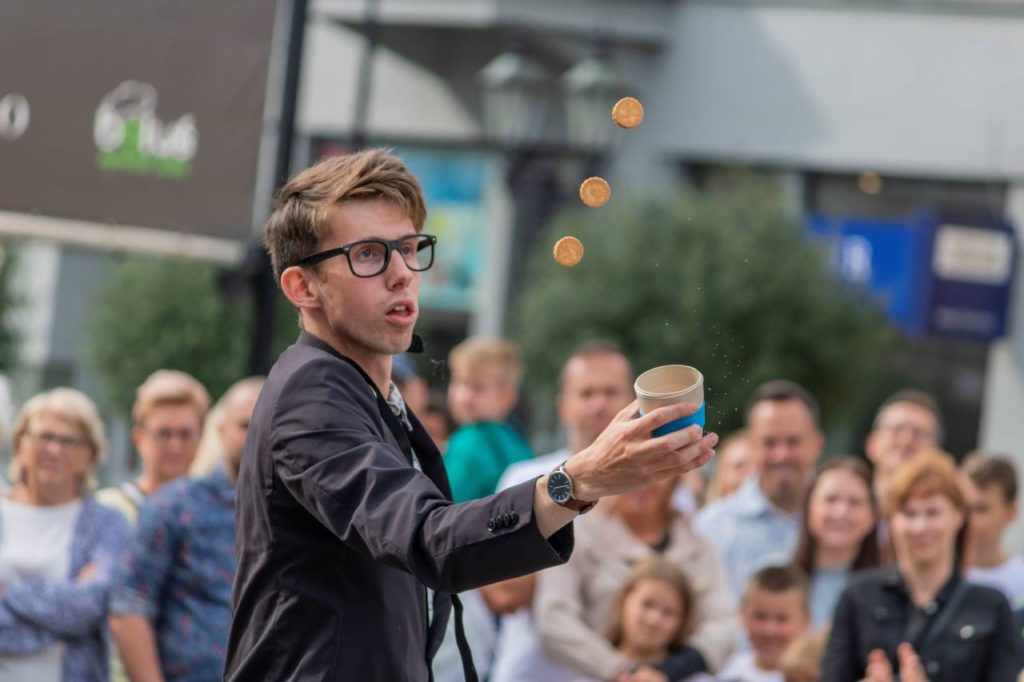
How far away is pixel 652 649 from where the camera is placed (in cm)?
662

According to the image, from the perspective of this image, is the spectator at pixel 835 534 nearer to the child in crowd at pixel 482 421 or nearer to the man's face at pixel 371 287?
the child in crowd at pixel 482 421

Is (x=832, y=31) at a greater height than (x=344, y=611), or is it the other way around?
(x=832, y=31)

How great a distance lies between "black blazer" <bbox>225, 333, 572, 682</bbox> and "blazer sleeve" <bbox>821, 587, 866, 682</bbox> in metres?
2.68

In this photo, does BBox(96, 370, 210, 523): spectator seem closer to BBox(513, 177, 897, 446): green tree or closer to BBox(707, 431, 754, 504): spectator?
BBox(707, 431, 754, 504): spectator

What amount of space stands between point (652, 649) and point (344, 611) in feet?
11.4

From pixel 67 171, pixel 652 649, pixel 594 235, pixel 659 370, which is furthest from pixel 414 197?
pixel 594 235

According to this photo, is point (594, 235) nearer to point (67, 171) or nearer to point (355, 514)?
point (67, 171)

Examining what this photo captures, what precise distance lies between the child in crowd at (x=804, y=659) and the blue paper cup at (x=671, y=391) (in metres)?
3.79

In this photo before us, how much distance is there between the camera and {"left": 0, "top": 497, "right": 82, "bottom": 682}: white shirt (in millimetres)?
6359

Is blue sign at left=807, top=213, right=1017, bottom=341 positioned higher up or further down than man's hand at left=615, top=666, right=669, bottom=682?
higher up

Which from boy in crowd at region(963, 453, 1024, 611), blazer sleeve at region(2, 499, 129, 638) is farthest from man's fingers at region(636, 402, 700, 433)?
boy in crowd at region(963, 453, 1024, 611)

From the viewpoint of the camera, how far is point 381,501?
308 centimetres

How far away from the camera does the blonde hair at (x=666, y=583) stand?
6.61 metres

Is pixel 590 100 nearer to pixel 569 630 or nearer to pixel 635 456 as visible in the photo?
pixel 569 630
